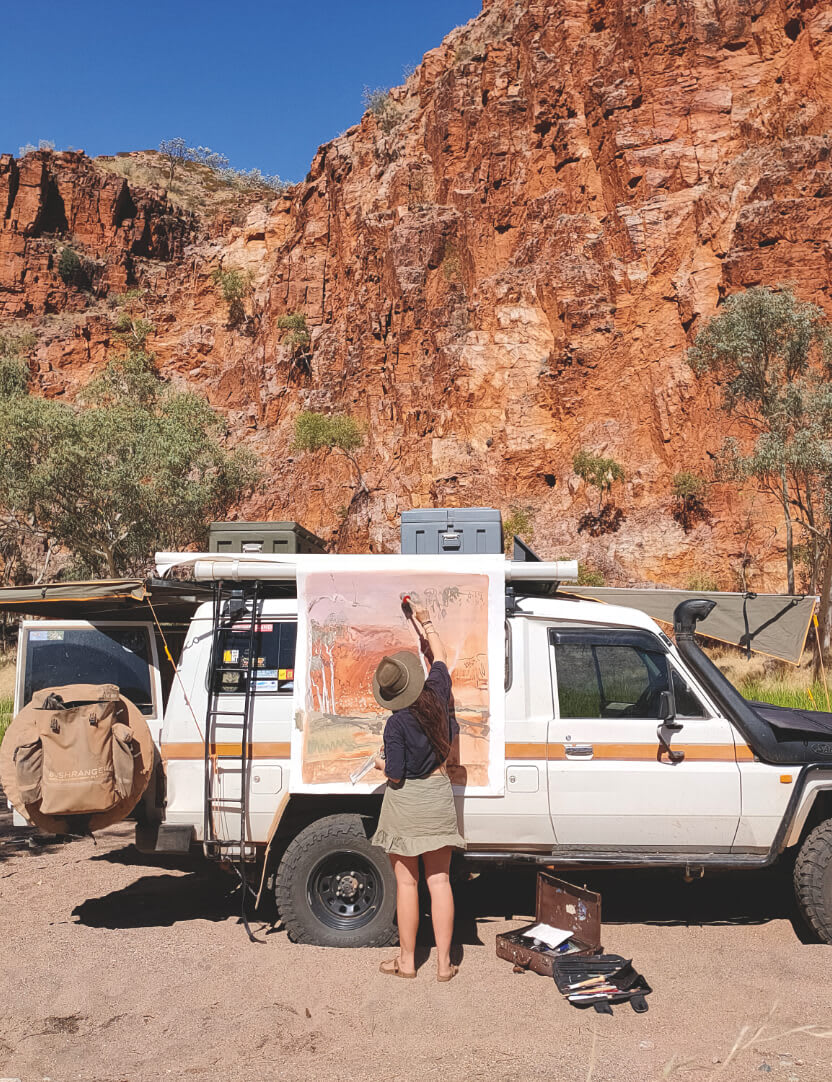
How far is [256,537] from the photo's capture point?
31.4 ft

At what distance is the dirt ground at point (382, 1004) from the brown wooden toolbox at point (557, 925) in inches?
3.9

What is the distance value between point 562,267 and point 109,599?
3431cm

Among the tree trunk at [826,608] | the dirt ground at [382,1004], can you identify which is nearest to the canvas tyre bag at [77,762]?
the dirt ground at [382,1004]

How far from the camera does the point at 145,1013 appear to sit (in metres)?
4.33

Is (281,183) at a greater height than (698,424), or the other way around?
(281,183)

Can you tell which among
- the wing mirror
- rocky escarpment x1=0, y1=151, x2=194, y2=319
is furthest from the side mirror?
rocky escarpment x1=0, y1=151, x2=194, y2=319

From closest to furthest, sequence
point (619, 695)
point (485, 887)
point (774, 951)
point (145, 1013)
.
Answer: point (145, 1013), point (774, 951), point (619, 695), point (485, 887)

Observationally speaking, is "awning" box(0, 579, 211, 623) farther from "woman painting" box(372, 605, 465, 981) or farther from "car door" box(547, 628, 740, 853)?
"car door" box(547, 628, 740, 853)

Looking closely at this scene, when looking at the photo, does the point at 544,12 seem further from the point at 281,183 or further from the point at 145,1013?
the point at 145,1013

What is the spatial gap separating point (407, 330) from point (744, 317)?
20.6 meters

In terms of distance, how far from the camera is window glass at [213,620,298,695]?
5.35 meters

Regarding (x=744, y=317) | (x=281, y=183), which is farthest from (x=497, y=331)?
(x=281, y=183)

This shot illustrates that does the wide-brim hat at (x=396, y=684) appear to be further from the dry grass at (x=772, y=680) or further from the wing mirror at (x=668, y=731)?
the dry grass at (x=772, y=680)

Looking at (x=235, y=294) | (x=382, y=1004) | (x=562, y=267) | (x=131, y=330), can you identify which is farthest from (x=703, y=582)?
(x=131, y=330)
